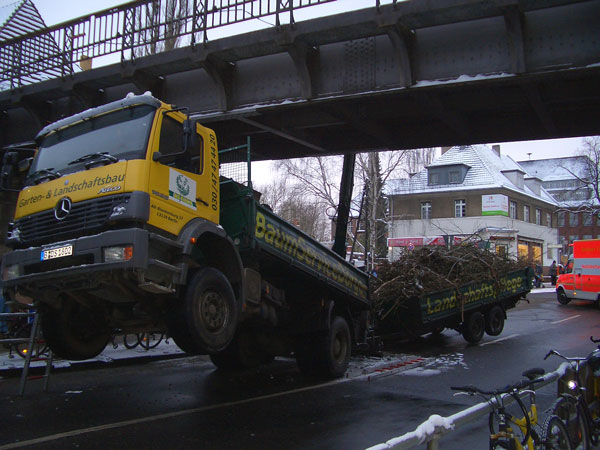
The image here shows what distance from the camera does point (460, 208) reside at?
4653cm

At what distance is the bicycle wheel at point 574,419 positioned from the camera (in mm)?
4380

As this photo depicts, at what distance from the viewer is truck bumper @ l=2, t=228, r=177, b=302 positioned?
17.7 feet

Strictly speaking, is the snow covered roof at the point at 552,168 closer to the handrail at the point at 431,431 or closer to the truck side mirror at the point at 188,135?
the truck side mirror at the point at 188,135

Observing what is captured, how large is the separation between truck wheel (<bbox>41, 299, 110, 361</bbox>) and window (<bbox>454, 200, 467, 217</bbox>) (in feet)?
140

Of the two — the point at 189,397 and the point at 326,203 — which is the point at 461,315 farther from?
the point at 326,203

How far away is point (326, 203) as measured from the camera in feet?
120

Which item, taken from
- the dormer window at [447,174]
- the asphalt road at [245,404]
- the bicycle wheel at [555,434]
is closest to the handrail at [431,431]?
the bicycle wheel at [555,434]

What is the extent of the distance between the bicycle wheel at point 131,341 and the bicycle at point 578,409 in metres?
9.36

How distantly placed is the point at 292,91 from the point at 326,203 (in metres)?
25.8

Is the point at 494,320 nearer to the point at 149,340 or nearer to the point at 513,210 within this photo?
the point at 149,340

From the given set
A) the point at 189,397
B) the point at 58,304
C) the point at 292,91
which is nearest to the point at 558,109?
the point at 292,91

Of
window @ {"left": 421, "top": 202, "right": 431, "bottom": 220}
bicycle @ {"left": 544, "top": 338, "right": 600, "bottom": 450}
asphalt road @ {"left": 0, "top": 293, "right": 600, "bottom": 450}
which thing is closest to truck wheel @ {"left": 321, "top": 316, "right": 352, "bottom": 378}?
asphalt road @ {"left": 0, "top": 293, "right": 600, "bottom": 450}

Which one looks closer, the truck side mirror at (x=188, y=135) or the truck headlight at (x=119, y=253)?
the truck headlight at (x=119, y=253)

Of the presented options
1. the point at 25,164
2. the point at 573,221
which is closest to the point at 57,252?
the point at 25,164
